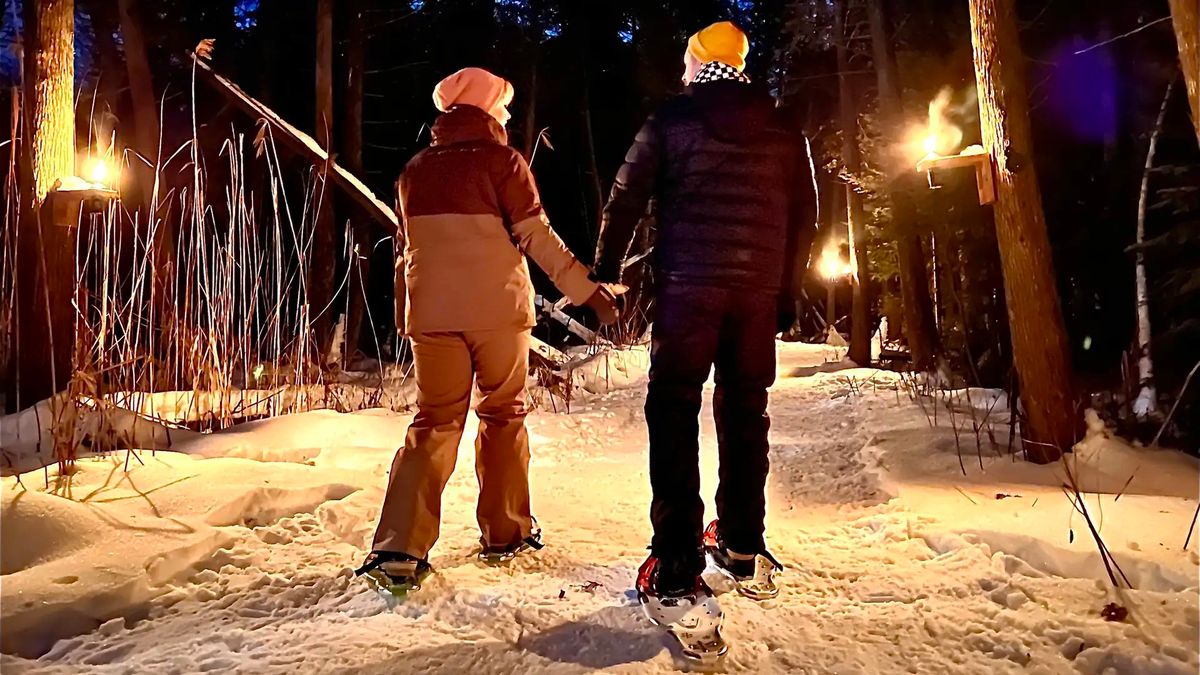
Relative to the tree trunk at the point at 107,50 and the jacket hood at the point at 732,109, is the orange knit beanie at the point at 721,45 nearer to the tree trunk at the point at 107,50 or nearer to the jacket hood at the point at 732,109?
the jacket hood at the point at 732,109

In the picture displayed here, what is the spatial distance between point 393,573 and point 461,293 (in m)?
0.86

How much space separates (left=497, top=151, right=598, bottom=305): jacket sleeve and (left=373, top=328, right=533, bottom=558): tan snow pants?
0.26m

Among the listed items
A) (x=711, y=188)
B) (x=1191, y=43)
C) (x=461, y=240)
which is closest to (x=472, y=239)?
(x=461, y=240)

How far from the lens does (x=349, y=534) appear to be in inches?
115

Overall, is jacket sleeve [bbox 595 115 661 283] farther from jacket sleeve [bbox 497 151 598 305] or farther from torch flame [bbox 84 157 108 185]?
torch flame [bbox 84 157 108 185]

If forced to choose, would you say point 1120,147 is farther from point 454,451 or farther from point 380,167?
point 380,167

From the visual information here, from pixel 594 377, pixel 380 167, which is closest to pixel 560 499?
pixel 594 377

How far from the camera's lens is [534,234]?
2.51 m

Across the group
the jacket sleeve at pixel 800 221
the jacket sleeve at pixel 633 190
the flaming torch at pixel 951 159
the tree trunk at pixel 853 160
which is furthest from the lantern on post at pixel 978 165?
the tree trunk at pixel 853 160

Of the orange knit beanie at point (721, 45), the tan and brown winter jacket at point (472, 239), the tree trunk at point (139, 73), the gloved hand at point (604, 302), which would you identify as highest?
the tree trunk at point (139, 73)

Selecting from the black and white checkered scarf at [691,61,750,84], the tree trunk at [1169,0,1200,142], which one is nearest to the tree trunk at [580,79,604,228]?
the tree trunk at [1169,0,1200,142]

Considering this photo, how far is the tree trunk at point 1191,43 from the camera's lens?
9.08 ft

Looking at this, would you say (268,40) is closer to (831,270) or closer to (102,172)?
(102,172)

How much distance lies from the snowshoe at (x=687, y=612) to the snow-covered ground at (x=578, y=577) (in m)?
0.05
